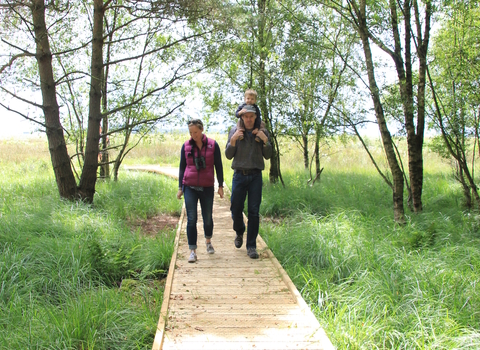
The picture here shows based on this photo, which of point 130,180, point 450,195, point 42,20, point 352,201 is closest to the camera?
point 42,20

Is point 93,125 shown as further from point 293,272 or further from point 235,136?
point 293,272

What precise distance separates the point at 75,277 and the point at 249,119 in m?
2.79

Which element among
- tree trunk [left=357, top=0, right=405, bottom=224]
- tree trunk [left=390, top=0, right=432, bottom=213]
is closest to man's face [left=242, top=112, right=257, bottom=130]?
tree trunk [left=357, top=0, right=405, bottom=224]

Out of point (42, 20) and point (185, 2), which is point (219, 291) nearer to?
point (185, 2)

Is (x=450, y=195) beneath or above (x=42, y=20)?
beneath

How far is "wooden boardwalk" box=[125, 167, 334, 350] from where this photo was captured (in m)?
2.89

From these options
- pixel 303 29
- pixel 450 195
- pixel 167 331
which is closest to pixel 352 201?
pixel 450 195

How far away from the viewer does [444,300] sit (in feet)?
11.8

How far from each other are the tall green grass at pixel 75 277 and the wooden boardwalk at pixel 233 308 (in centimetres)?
26

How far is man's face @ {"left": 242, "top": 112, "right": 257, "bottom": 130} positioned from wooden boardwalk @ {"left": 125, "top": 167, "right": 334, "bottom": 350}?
1.73 meters

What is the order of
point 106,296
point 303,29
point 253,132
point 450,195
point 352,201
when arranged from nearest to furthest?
point 106,296, point 253,132, point 303,29, point 352,201, point 450,195

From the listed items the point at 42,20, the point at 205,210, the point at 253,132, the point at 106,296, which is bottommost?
the point at 106,296

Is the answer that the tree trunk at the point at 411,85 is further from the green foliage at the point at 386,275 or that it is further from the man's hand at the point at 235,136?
the man's hand at the point at 235,136

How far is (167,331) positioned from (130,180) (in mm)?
9292
